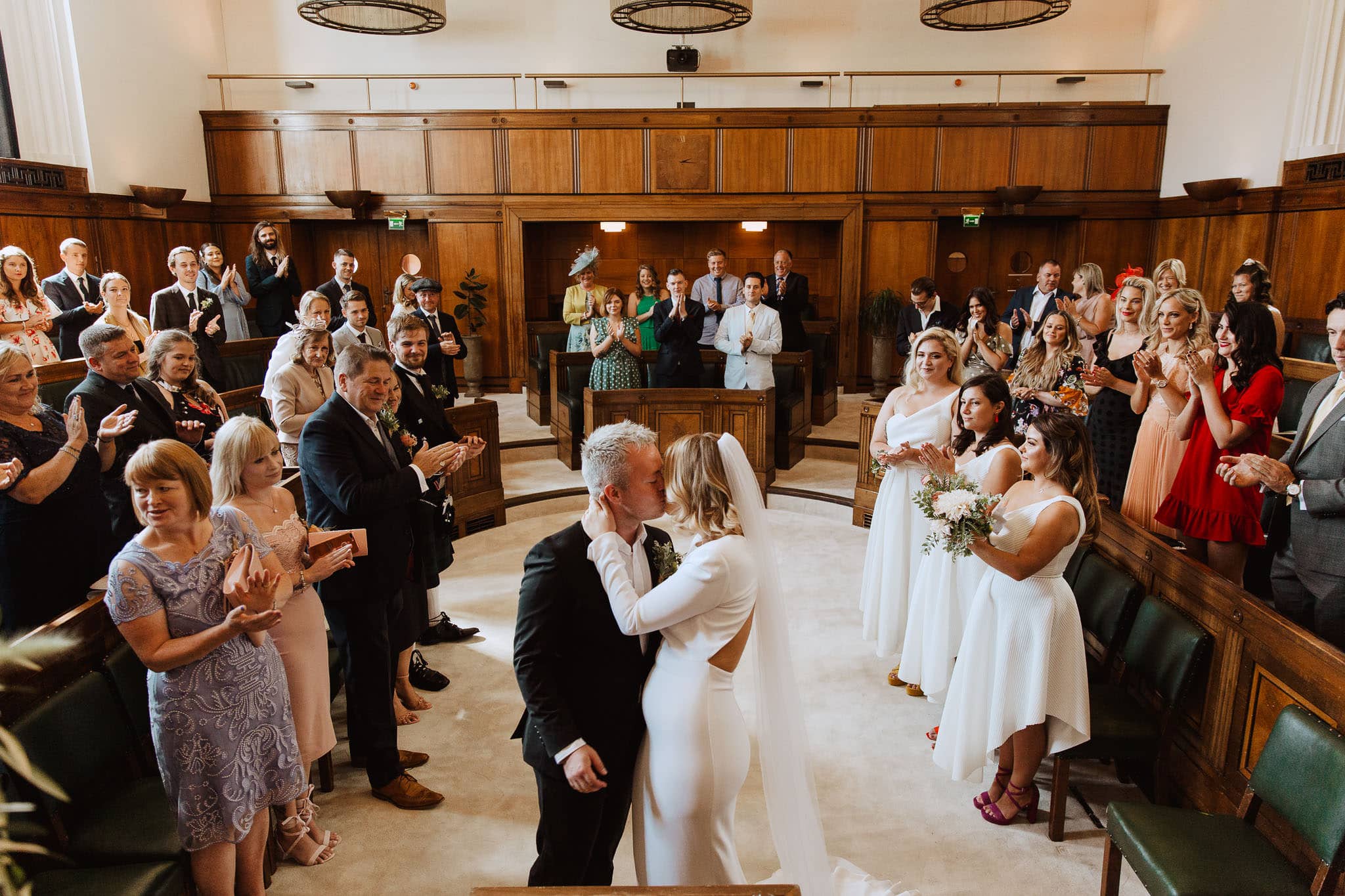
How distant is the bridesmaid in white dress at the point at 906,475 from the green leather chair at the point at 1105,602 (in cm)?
72

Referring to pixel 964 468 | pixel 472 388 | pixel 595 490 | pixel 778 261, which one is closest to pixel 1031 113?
pixel 778 261

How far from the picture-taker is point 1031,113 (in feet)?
35.0

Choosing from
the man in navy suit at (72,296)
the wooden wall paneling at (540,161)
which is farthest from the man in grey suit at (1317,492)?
the wooden wall paneling at (540,161)

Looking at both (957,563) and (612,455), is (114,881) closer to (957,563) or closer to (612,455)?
(612,455)

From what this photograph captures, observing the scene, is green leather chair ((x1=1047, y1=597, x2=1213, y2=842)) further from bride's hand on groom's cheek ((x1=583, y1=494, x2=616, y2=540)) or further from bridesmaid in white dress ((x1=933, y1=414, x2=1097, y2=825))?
bride's hand on groom's cheek ((x1=583, y1=494, x2=616, y2=540))

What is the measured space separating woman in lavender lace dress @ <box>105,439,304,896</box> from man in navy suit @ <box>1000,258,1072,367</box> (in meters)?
6.50

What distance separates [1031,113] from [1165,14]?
2182mm

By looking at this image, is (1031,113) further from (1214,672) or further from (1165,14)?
(1214,672)

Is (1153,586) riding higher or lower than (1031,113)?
lower

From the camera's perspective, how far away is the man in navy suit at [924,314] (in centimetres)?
746

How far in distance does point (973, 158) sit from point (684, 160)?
12.0ft

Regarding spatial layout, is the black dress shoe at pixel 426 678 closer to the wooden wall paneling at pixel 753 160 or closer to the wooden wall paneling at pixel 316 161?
the wooden wall paneling at pixel 753 160

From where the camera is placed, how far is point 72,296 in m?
6.42

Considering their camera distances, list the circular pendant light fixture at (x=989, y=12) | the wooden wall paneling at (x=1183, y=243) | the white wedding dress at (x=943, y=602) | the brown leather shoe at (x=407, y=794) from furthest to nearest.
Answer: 1. the wooden wall paneling at (x=1183, y=243)
2. the circular pendant light fixture at (x=989, y=12)
3. the white wedding dress at (x=943, y=602)
4. the brown leather shoe at (x=407, y=794)
